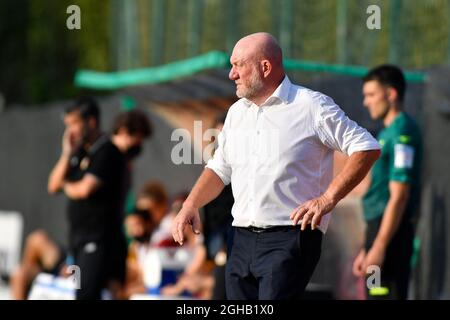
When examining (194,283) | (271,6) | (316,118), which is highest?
(271,6)

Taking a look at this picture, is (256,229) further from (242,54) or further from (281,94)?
(242,54)

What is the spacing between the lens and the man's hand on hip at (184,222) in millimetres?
6785

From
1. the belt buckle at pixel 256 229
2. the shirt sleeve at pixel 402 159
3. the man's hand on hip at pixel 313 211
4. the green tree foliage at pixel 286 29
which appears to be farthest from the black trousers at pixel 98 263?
the man's hand on hip at pixel 313 211

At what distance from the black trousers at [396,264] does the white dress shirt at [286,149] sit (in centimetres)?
200

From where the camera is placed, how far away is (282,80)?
264 inches

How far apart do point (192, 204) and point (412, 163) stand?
7.47 feet

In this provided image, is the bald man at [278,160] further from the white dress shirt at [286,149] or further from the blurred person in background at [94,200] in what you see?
the blurred person in background at [94,200]

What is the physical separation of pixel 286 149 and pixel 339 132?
0.28 m

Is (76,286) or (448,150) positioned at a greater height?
(448,150)

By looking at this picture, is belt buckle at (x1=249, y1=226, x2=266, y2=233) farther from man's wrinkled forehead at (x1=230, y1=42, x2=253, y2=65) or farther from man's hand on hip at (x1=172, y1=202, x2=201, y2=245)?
man's wrinkled forehead at (x1=230, y1=42, x2=253, y2=65)

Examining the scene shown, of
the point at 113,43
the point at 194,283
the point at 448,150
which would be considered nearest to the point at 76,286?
the point at 194,283

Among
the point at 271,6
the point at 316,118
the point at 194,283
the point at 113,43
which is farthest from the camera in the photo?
the point at 113,43

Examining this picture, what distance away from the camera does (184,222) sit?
22.3ft

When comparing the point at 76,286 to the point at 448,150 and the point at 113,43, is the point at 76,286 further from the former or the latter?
the point at 113,43
